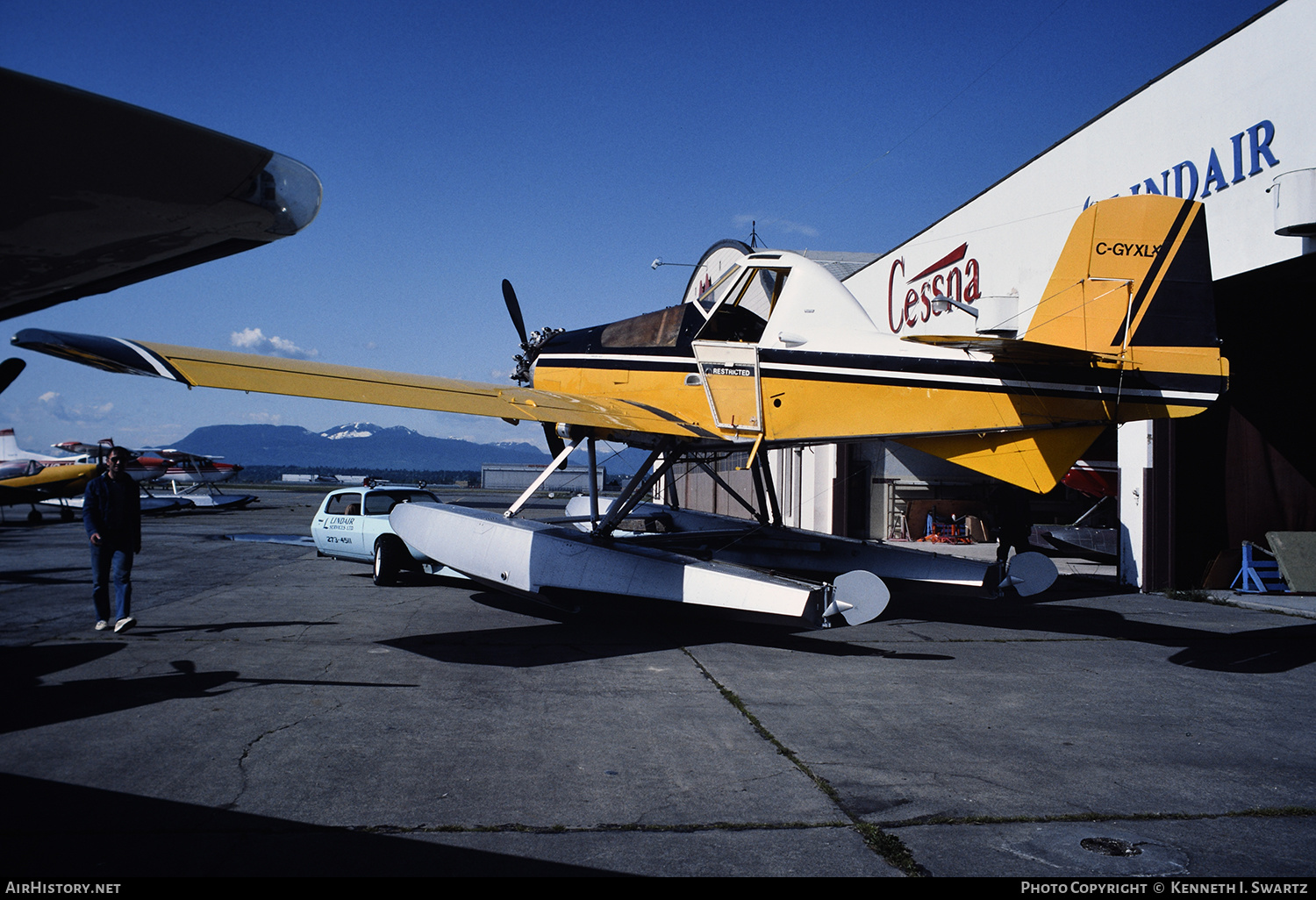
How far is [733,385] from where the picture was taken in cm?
801

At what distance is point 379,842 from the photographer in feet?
9.55

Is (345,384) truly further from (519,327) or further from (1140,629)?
(1140,629)

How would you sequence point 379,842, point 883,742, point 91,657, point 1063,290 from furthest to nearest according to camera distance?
point 1063,290 → point 91,657 → point 883,742 → point 379,842

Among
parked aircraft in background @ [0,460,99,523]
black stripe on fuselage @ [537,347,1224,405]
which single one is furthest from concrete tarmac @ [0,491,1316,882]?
parked aircraft in background @ [0,460,99,523]

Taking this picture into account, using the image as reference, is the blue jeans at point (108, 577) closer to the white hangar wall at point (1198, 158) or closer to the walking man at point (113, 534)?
the walking man at point (113, 534)

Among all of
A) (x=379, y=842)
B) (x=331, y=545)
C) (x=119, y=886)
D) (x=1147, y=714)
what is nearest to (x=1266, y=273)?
(x=1147, y=714)

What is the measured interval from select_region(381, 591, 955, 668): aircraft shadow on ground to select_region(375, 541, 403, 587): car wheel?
11.1ft

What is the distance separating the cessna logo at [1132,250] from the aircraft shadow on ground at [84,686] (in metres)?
7.36

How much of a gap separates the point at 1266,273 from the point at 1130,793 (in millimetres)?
8694

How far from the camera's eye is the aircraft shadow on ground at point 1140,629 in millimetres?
6637

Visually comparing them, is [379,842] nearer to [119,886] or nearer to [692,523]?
[119,886]

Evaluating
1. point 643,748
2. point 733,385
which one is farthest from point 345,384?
point 643,748

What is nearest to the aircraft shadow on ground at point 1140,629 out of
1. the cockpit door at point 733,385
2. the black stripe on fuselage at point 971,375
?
the black stripe on fuselage at point 971,375

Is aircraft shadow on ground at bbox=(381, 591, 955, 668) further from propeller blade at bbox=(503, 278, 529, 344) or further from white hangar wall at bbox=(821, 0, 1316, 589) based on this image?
white hangar wall at bbox=(821, 0, 1316, 589)
